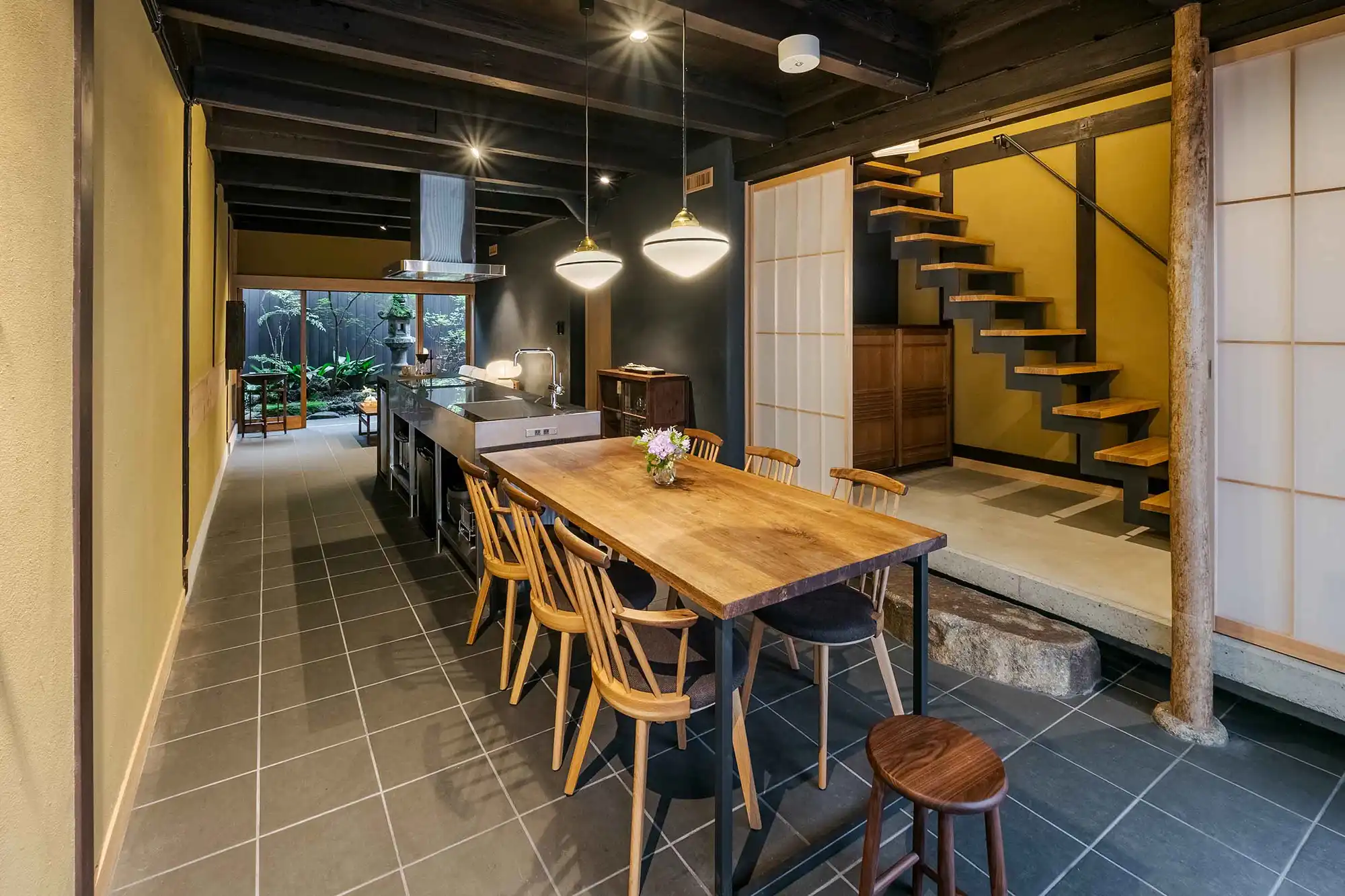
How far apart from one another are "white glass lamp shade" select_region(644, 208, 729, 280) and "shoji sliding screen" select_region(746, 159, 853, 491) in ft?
5.21

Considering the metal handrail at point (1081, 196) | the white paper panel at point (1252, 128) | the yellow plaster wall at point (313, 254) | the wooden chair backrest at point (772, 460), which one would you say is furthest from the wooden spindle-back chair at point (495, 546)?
the yellow plaster wall at point (313, 254)

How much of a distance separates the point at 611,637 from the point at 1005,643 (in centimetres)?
175

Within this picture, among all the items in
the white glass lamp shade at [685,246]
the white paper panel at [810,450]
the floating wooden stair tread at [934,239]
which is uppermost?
the floating wooden stair tread at [934,239]

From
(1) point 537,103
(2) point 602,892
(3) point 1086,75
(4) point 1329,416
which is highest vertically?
(1) point 537,103

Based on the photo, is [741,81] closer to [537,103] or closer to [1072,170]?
[537,103]

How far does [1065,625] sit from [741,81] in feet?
10.9

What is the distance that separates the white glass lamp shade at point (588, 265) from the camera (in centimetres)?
308

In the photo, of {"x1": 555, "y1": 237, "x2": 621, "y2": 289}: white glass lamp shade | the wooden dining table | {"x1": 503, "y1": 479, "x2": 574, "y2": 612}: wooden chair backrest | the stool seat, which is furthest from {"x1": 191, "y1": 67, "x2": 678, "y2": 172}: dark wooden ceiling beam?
the stool seat

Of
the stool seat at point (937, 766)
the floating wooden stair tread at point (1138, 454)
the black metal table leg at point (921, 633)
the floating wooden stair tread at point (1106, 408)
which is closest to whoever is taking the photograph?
the stool seat at point (937, 766)

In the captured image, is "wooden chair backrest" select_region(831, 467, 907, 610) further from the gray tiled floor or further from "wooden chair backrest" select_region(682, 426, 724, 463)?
"wooden chair backrest" select_region(682, 426, 724, 463)

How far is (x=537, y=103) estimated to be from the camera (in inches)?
167

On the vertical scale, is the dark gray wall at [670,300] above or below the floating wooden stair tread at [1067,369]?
above

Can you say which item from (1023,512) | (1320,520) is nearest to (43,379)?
(1320,520)

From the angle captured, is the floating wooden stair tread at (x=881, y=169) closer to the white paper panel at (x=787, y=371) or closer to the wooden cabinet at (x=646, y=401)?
the white paper panel at (x=787, y=371)
